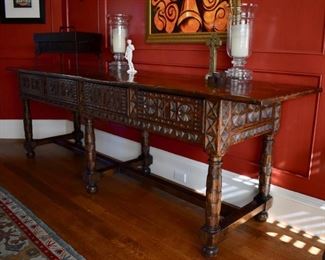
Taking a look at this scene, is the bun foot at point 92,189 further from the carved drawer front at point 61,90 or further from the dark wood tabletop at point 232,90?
the dark wood tabletop at point 232,90

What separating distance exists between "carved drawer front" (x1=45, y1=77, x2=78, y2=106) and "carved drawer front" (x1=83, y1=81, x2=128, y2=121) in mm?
142

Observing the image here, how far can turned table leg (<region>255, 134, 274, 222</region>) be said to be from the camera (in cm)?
201

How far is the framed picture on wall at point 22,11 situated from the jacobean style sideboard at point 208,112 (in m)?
1.57

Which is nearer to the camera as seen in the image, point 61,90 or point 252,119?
point 252,119

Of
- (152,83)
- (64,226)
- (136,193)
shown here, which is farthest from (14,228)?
(152,83)

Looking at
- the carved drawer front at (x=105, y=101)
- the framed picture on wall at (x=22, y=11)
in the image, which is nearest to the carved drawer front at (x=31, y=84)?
the carved drawer front at (x=105, y=101)

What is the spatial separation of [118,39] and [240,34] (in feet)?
3.54

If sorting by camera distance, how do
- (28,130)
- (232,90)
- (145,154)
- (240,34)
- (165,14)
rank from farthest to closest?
(28,130) < (145,154) < (165,14) < (240,34) < (232,90)

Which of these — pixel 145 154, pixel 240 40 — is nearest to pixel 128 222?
pixel 145 154

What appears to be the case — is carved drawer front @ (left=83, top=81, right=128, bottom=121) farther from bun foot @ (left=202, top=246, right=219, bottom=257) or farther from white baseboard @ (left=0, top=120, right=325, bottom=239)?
bun foot @ (left=202, top=246, right=219, bottom=257)

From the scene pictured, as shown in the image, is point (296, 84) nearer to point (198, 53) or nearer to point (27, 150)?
point (198, 53)

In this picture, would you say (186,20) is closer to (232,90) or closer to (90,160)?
(232,90)

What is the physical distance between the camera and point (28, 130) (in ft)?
10.7

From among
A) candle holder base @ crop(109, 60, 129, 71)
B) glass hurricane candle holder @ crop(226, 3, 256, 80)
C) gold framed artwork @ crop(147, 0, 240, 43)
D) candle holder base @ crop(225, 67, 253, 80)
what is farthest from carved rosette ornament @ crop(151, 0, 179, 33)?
candle holder base @ crop(225, 67, 253, 80)
